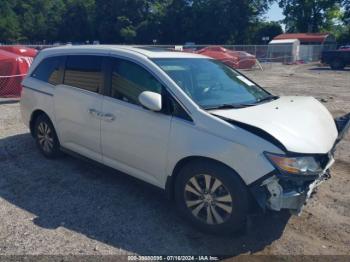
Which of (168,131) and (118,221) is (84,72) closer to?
(168,131)

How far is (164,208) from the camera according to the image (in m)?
4.09

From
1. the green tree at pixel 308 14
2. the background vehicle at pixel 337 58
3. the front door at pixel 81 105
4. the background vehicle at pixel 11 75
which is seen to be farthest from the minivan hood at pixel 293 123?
the green tree at pixel 308 14

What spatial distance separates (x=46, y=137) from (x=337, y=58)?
25.9 meters

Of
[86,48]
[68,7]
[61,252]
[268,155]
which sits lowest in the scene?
[61,252]

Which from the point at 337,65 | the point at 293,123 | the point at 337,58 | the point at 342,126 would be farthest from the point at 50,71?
the point at 337,65

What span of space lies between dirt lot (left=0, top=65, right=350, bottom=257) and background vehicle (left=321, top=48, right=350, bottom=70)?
24042 mm

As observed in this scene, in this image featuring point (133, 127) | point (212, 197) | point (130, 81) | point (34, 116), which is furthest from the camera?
point (34, 116)

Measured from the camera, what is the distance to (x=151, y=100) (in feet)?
12.0

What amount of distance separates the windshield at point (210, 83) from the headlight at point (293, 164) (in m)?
0.90

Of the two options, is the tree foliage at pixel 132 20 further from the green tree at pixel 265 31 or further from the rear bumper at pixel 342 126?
the rear bumper at pixel 342 126

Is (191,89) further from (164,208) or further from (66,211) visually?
(66,211)

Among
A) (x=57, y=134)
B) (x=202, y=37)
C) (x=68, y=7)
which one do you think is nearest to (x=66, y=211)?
(x=57, y=134)

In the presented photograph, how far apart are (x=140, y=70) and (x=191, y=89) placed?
62 cm

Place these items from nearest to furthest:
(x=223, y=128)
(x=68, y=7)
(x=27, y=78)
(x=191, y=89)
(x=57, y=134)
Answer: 1. (x=223, y=128)
2. (x=191, y=89)
3. (x=57, y=134)
4. (x=27, y=78)
5. (x=68, y=7)
